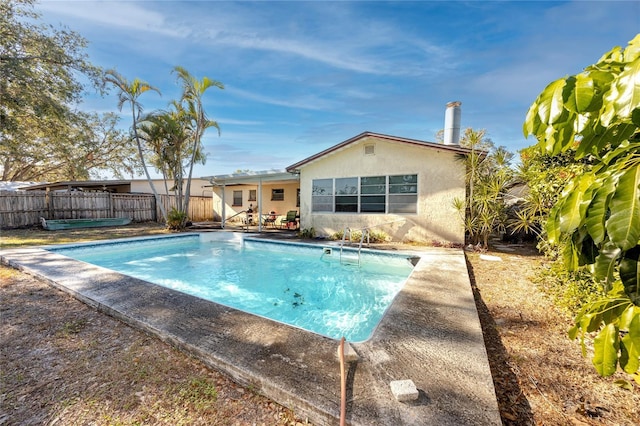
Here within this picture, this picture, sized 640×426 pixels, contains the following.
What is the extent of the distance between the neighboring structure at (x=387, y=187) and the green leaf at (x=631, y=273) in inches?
310

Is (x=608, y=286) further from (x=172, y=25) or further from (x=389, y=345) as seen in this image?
(x=172, y=25)

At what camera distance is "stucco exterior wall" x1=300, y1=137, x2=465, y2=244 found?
9555 mm

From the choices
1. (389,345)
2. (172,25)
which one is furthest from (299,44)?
(389,345)

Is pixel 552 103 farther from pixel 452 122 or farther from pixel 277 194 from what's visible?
pixel 277 194

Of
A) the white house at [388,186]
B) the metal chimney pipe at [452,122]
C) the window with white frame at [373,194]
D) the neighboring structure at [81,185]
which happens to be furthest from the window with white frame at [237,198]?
the metal chimney pipe at [452,122]

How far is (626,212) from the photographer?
87 centimetres

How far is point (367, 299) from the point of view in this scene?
5.81 meters

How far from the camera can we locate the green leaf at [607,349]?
3.79ft

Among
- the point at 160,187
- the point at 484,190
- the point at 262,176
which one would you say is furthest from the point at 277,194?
the point at 484,190

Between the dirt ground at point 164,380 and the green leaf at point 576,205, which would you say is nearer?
the green leaf at point 576,205

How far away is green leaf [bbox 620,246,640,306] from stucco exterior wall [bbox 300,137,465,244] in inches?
323

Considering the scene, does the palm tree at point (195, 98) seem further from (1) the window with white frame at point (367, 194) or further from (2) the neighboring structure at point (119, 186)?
(1) the window with white frame at point (367, 194)

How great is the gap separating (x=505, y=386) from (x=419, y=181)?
27.7 feet

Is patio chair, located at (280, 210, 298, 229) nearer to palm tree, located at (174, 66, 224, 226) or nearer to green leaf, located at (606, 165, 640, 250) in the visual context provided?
palm tree, located at (174, 66, 224, 226)
